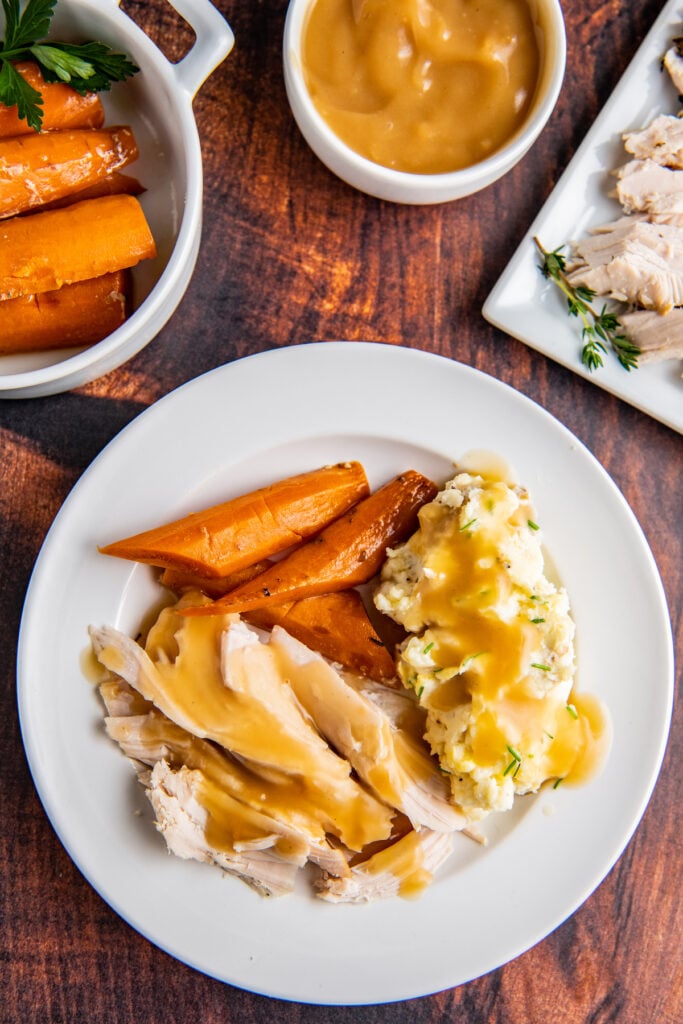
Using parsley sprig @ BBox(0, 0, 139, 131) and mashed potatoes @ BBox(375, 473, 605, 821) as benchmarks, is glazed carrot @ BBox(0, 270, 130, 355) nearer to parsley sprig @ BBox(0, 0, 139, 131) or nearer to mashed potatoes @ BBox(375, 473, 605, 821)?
parsley sprig @ BBox(0, 0, 139, 131)

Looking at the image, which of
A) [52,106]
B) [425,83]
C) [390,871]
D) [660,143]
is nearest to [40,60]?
[52,106]

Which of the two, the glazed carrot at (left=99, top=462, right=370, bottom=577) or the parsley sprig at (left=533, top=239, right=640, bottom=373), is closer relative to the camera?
the glazed carrot at (left=99, top=462, right=370, bottom=577)

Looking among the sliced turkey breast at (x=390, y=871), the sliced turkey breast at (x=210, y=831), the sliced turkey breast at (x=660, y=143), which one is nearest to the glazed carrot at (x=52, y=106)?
the sliced turkey breast at (x=660, y=143)

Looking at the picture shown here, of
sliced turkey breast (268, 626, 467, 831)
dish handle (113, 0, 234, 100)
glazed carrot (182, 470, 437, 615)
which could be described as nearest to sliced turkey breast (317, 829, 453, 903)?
sliced turkey breast (268, 626, 467, 831)

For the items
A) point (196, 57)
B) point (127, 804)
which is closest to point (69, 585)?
point (127, 804)

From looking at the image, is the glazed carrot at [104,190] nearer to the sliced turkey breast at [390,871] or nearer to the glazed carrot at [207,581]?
the glazed carrot at [207,581]

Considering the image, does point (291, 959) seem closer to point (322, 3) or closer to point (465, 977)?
point (465, 977)
